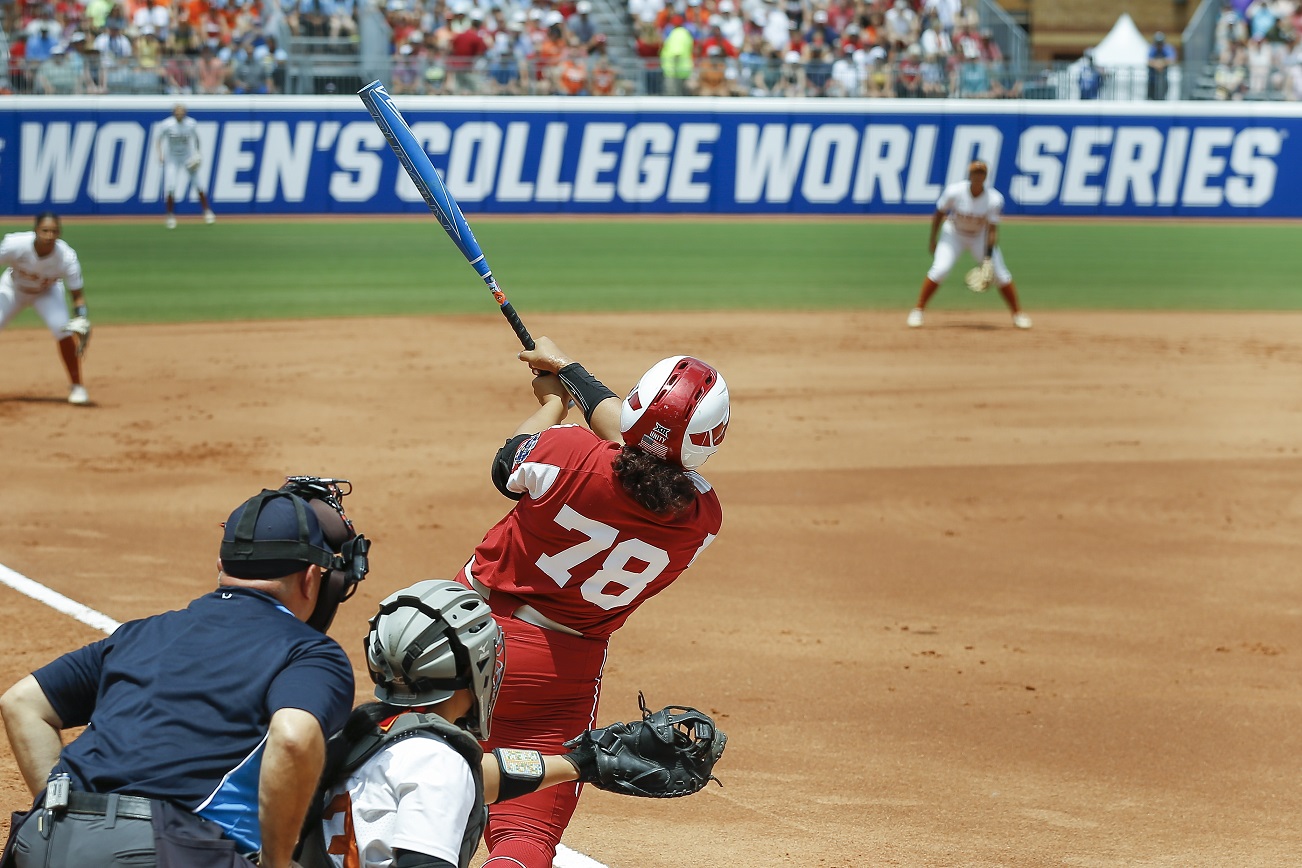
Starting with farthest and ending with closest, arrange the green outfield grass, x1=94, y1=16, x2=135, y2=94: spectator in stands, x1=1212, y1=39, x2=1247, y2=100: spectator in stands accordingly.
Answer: x1=1212, y1=39, x2=1247, y2=100: spectator in stands, x1=94, y1=16, x2=135, y2=94: spectator in stands, the green outfield grass

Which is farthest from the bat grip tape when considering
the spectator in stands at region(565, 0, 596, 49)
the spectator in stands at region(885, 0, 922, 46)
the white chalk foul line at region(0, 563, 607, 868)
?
the spectator in stands at region(885, 0, 922, 46)

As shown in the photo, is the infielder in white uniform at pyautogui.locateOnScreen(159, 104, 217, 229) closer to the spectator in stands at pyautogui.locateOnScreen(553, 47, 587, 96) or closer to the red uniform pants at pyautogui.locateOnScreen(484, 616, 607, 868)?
the spectator in stands at pyautogui.locateOnScreen(553, 47, 587, 96)

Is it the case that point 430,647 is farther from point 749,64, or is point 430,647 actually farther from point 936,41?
point 936,41

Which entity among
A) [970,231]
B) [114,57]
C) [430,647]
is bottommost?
[970,231]

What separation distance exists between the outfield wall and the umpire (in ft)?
76.8

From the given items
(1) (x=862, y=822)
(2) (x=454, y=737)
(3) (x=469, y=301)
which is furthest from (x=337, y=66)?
(2) (x=454, y=737)

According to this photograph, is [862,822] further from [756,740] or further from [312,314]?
[312,314]

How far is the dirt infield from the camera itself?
18.3ft

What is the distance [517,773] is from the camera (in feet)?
10.9

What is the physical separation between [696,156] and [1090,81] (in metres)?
7.74

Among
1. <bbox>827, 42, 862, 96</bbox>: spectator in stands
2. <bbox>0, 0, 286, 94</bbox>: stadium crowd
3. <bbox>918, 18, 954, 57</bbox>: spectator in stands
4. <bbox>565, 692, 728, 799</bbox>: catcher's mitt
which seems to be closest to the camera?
<bbox>565, 692, 728, 799</bbox>: catcher's mitt

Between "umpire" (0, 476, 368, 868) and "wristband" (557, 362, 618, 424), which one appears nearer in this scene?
"umpire" (0, 476, 368, 868)

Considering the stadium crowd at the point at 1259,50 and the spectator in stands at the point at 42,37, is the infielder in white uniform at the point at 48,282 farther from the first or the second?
the stadium crowd at the point at 1259,50

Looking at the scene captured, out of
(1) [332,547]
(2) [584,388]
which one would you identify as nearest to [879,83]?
(2) [584,388]
